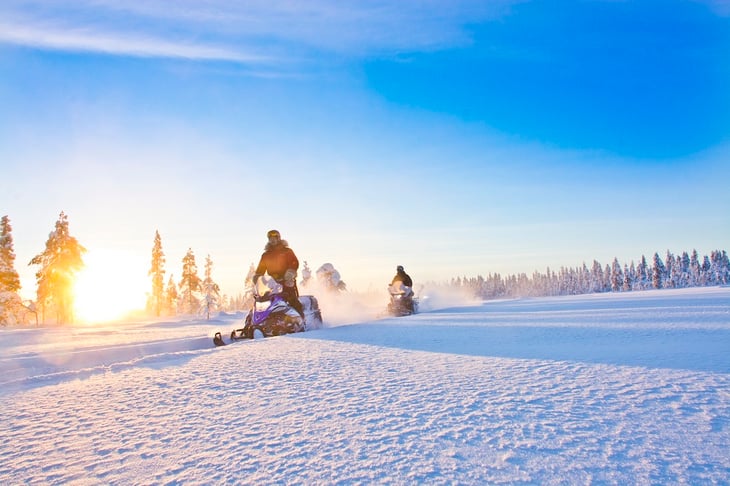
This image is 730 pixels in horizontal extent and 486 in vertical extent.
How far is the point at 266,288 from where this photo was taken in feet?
33.6

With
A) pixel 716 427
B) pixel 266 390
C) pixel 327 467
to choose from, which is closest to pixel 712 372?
pixel 716 427

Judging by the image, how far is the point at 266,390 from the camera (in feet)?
13.0

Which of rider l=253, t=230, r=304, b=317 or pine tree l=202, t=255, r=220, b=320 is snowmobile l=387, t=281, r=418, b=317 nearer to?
rider l=253, t=230, r=304, b=317

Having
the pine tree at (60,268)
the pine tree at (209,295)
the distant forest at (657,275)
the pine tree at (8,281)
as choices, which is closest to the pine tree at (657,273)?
the distant forest at (657,275)

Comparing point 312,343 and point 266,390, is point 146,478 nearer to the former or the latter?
point 266,390

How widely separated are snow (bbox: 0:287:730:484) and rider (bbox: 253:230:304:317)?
17.3 ft

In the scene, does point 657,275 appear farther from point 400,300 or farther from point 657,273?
point 400,300

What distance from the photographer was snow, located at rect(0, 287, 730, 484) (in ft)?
6.86

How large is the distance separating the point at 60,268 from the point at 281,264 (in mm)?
35121

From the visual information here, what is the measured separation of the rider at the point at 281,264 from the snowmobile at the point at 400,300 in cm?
736

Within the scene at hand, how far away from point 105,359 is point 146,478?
268 inches

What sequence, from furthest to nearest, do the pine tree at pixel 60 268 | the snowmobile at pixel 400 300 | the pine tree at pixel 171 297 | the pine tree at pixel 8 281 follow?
the pine tree at pixel 171 297 → the pine tree at pixel 60 268 → the pine tree at pixel 8 281 → the snowmobile at pixel 400 300

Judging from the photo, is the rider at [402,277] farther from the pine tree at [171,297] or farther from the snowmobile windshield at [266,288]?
the pine tree at [171,297]

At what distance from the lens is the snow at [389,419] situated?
2.09m
